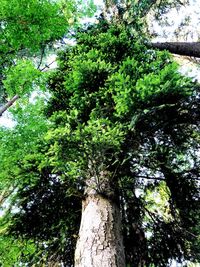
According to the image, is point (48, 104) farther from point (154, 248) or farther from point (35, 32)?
point (154, 248)

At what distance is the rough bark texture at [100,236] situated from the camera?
3.43 meters

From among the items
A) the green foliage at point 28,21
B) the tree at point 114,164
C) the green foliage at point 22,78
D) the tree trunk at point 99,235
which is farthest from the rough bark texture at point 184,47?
the tree trunk at point 99,235

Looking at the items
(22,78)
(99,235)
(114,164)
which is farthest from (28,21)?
(99,235)

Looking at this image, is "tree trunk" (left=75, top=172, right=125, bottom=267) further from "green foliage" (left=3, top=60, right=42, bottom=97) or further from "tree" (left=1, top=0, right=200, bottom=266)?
"green foliage" (left=3, top=60, right=42, bottom=97)

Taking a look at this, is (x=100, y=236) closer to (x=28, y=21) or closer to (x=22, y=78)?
(x=22, y=78)

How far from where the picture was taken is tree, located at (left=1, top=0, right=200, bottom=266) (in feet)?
12.9

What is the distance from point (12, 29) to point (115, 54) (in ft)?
12.3

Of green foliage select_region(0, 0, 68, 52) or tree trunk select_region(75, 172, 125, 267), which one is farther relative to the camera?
green foliage select_region(0, 0, 68, 52)

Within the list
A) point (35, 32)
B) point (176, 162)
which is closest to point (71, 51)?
point (35, 32)

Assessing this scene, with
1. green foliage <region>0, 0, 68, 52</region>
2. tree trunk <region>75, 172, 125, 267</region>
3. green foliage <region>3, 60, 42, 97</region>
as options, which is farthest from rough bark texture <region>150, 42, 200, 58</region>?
tree trunk <region>75, 172, 125, 267</region>

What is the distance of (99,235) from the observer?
3727mm

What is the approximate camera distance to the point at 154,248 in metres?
5.37

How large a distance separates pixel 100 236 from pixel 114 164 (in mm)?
1537

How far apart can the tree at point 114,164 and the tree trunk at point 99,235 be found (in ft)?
0.05
